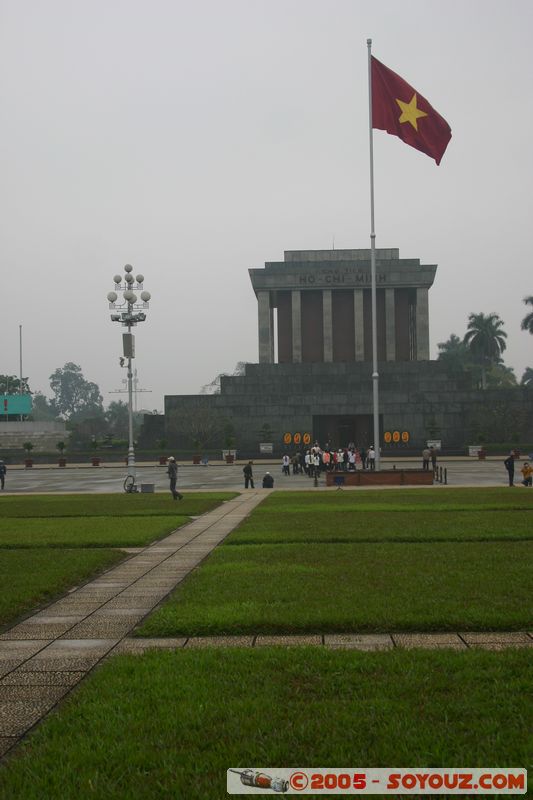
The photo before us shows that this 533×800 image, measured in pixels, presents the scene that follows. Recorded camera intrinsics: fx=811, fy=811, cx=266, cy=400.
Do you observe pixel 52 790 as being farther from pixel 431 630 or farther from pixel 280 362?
pixel 280 362

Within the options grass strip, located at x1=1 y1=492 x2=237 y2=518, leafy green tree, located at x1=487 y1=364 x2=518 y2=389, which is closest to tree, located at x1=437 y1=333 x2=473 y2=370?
leafy green tree, located at x1=487 y1=364 x2=518 y2=389

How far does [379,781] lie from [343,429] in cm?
6954

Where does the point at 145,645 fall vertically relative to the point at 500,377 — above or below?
below

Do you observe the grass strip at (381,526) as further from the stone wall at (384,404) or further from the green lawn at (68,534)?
the stone wall at (384,404)

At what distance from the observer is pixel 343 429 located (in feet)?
242

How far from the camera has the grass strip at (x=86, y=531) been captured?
16484 mm

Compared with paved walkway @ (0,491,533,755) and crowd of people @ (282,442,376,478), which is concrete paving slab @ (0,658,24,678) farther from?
crowd of people @ (282,442,376,478)

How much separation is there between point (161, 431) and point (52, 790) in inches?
2884

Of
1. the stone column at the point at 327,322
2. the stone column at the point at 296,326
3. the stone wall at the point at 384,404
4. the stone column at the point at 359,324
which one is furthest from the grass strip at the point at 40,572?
Answer: the stone column at the point at 359,324

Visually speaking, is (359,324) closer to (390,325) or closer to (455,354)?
(390,325)

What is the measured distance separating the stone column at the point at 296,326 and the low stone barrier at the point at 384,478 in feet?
131

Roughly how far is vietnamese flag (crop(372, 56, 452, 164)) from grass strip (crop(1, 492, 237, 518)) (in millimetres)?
15637

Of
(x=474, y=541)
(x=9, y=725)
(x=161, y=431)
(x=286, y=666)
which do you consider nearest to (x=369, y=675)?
(x=286, y=666)

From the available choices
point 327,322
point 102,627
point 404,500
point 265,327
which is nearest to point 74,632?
point 102,627
